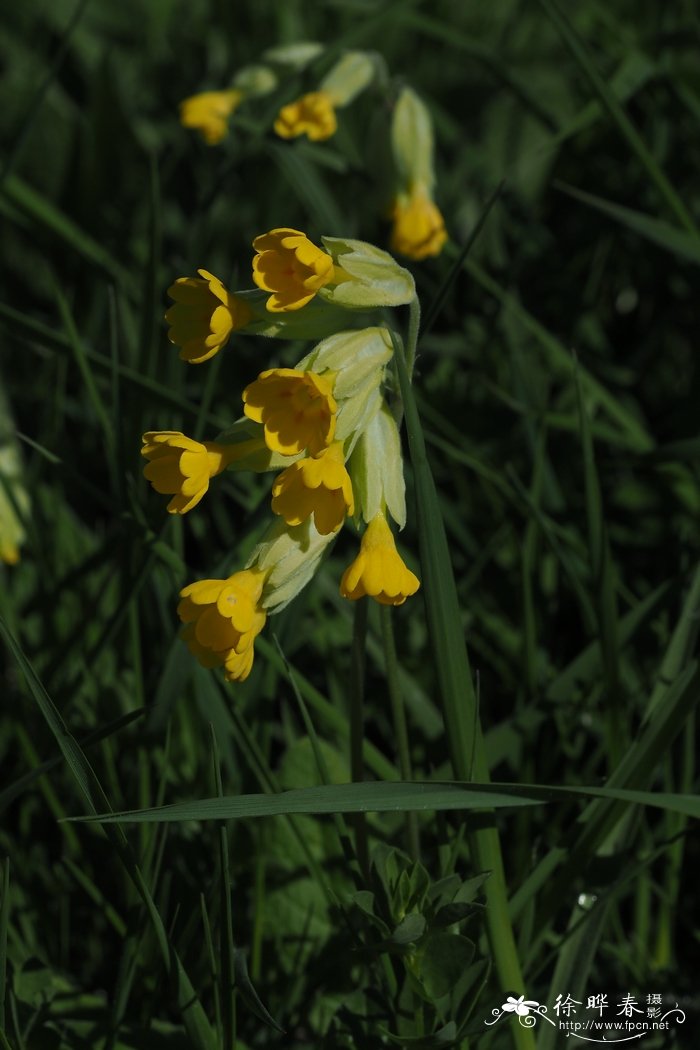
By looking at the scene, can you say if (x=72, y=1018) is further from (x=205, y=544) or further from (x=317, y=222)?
(x=317, y=222)

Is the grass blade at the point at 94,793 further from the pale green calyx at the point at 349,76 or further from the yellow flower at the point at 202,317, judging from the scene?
the pale green calyx at the point at 349,76

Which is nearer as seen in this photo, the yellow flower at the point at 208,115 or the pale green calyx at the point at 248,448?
the pale green calyx at the point at 248,448

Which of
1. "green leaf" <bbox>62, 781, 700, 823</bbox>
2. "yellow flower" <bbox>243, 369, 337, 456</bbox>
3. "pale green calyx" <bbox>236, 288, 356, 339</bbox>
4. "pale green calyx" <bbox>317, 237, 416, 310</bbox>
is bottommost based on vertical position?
"green leaf" <bbox>62, 781, 700, 823</bbox>

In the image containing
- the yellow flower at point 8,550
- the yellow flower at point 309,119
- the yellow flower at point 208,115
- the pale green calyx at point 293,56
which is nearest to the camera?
the yellow flower at point 8,550

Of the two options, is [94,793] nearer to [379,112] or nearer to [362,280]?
[362,280]

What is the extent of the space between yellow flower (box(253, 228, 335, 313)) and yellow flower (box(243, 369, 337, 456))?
8 cm

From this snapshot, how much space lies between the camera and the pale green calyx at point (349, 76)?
8.63 ft

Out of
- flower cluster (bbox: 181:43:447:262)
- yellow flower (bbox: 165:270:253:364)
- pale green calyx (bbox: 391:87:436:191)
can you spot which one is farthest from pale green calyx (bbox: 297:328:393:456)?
pale green calyx (bbox: 391:87:436:191)

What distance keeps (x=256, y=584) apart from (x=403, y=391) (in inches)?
12.4

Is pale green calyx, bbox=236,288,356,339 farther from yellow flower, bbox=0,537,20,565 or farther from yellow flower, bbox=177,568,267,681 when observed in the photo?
yellow flower, bbox=0,537,20,565

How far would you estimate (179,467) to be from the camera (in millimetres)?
1302

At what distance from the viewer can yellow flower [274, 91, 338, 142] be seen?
2.50 metres

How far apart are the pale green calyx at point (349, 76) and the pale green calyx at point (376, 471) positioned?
144 cm

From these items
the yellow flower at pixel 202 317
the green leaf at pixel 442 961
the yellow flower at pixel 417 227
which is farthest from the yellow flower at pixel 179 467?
the yellow flower at pixel 417 227
